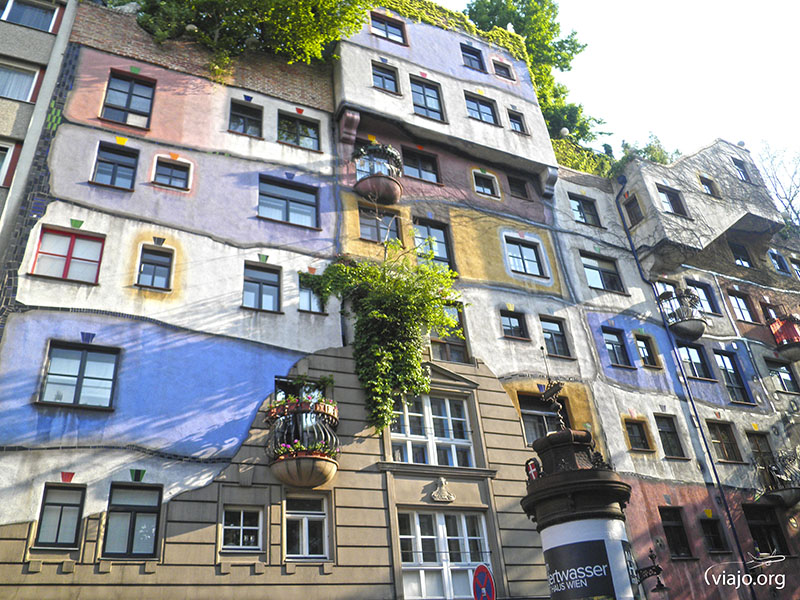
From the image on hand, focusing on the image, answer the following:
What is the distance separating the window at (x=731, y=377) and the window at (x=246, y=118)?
1981 centimetres

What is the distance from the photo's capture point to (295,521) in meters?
15.5

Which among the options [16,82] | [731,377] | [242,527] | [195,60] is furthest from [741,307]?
[16,82]

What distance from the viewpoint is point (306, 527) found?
15.5m

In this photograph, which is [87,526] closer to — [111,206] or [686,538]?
[111,206]

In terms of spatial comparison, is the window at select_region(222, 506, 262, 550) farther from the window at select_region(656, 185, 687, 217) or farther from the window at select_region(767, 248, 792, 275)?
the window at select_region(767, 248, 792, 275)

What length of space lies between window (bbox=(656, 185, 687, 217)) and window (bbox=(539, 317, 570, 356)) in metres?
9.79

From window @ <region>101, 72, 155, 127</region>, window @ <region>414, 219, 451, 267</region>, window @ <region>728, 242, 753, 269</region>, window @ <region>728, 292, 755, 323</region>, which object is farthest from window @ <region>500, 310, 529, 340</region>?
window @ <region>728, 242, 753, 269</region>

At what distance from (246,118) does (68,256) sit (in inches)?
317

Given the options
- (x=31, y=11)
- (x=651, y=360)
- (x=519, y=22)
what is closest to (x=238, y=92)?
(x=31, y=11)

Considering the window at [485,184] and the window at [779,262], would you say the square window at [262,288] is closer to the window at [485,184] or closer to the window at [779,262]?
the window at [485,184]

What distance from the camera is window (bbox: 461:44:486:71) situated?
28.8 meters

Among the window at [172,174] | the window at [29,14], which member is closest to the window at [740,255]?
the window at [172,174]

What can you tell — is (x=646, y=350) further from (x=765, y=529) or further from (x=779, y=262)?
(x=779, y=262)

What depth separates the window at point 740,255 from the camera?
3170 cm
